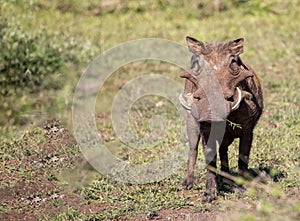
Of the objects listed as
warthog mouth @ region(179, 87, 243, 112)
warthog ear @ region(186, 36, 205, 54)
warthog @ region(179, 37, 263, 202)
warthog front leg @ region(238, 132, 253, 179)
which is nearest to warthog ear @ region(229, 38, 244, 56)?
warthog @ region(179, 37, 263, 202)

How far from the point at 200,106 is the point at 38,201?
195 cm

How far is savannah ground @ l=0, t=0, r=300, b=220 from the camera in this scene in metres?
6.93

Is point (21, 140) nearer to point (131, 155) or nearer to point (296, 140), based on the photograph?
point (131, 155)

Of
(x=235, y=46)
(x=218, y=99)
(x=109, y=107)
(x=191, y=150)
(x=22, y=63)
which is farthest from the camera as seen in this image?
(x=22, y=63)

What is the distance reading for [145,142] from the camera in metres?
9.50

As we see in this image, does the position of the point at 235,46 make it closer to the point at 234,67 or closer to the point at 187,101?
the point at 234,67

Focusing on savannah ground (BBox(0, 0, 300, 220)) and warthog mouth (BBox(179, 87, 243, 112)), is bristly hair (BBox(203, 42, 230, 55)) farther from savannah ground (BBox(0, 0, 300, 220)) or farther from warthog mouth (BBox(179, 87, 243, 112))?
savannah ground (BBox(0, 0, 300, 220))

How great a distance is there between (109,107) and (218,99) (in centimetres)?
527

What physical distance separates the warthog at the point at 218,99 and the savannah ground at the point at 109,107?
0.48 meters

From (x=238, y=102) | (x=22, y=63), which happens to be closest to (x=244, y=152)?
(x=238, y=102)

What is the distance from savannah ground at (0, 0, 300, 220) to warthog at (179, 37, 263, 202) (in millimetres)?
477

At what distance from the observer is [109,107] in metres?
11.5

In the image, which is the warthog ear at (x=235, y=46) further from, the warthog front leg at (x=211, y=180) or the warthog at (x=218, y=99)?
the warthog front leg at (x=211, y=180)

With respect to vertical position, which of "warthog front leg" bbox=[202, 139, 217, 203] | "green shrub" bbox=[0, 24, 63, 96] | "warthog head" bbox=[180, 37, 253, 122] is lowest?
"warthog front leg" bbox=[202, 139, 217, 203]
